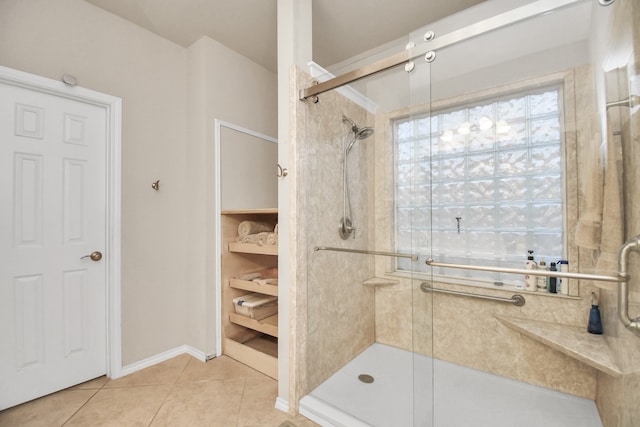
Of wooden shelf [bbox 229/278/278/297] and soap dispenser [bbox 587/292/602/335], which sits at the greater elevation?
soap dispenser [bbox 587/292/602/335]

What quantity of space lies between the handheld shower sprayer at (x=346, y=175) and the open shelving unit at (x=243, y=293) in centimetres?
56

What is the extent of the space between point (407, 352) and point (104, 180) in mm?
2526

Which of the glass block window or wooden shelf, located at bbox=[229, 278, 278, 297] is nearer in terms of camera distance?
the glass block window

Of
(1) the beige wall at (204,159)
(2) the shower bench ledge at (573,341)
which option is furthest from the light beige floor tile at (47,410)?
(2) the shower bench ledge at (573,341)

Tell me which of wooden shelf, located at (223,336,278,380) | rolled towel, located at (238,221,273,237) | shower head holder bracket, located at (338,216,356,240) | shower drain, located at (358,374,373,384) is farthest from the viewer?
rolled towel, located at (238,221,273,237)

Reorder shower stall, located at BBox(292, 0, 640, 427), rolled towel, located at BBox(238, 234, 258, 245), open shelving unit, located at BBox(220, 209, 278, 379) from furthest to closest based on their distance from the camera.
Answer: rolled towel, located at BBox(238, 234, 258, 245)
open shelving unit, located at BBox(220, 209, 278, 379)
shower stall, located at BBox(292, 0, 640, 427)

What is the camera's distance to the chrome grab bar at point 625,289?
2.98 feet

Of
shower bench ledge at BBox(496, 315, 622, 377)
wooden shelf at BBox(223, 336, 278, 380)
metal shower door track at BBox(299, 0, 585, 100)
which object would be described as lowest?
wooden shelf at BBox(223, 336, 278, 380)

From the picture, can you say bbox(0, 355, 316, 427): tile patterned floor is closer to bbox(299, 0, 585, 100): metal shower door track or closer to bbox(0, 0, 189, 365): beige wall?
bbox(0, 0, 189, 365): beige wall

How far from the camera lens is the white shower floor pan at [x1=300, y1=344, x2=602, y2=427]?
1387 millimetres

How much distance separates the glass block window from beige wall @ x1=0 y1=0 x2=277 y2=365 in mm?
1675

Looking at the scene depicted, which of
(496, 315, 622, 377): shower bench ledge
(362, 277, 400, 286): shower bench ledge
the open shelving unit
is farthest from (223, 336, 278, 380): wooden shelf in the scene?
(496, 315, 622, 377): shower bench ledge

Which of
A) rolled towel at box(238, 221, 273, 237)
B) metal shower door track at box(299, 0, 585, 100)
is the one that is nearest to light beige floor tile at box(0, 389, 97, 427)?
rolled towel at box(238, 221, 273, 237)

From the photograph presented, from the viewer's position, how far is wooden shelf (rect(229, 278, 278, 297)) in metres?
2.12
